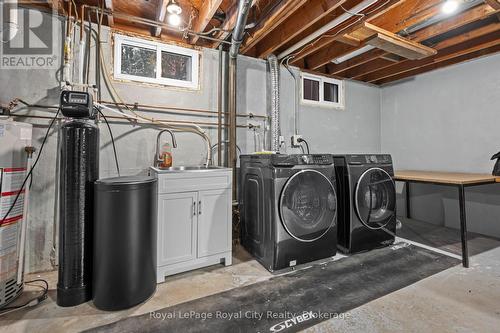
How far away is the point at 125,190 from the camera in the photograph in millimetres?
1625

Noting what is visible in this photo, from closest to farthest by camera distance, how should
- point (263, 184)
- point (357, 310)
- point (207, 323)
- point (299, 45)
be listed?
point (207, 323) < point (357, 310) < point (263, 184) < point (299, 45)

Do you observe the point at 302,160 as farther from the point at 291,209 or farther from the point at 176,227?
the point at 176,227

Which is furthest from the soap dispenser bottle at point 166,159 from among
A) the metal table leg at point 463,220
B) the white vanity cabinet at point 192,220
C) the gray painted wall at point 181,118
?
the metal table leg at point 463,220

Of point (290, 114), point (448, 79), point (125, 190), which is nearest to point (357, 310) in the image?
point (125, 190)

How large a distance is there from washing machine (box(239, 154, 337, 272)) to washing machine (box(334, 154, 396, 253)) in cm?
22

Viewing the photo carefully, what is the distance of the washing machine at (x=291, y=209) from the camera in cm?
208

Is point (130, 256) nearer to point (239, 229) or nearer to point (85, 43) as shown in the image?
point (239, 229)

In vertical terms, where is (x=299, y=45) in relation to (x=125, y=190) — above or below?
above

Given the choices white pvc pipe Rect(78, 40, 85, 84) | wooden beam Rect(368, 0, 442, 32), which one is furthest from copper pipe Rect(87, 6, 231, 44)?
wooden beam Rect(368, 0, 442, 32)

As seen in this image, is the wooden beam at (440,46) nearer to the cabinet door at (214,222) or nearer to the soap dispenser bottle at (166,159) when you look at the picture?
the cabinet door at (214,222)

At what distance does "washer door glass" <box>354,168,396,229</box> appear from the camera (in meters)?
2.48

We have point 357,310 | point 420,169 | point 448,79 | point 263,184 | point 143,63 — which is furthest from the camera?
point 420,169

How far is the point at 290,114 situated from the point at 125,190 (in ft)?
8.39

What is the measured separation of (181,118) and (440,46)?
3.33 metres
